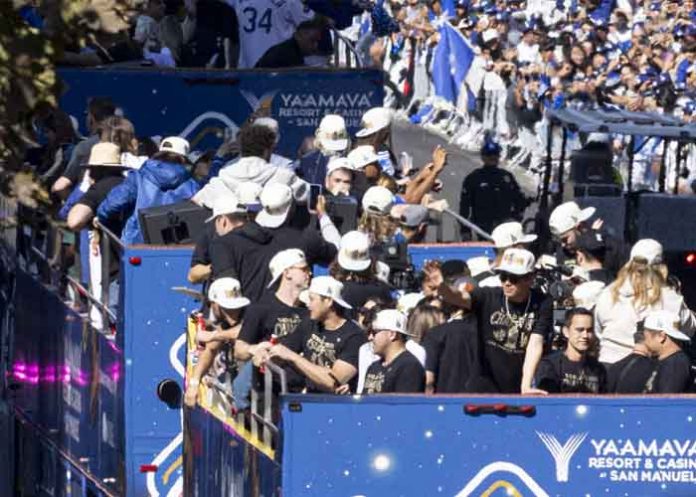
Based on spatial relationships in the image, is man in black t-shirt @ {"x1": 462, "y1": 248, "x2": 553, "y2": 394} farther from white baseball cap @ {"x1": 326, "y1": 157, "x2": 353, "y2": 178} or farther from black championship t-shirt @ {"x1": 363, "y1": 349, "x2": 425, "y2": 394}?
white baseball cap @ {"x1": 326, "y1": 157, "x2": 353, "y2": 178}

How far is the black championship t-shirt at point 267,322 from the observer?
42.8ft

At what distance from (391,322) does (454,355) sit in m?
0.98

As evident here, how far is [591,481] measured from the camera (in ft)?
38.8

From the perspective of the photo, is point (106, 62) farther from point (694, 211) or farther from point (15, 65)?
point (15, 65)

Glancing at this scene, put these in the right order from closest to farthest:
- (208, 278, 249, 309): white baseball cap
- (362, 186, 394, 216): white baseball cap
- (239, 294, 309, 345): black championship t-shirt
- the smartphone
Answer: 1. (239, 294, 309, 345): black championship t-shirt
2. (208, 278, 249, 309): white baseball cap
3. (362, 186, 394, 216): white baseball cap
4. the smartphone

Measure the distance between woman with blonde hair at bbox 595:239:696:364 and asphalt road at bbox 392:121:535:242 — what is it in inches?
506

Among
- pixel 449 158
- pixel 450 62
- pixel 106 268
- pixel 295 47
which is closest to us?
pixel 106 268

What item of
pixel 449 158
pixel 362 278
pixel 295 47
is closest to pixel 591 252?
pixel 362 278

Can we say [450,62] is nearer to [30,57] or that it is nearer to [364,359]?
[364,359]

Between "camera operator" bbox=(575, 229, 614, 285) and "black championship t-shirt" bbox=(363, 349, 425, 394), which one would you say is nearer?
"black championship t-shirt" bbox=(363, 349, 425, 394)

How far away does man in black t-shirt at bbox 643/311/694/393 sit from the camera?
12711 millimetres

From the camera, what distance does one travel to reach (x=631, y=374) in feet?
42.3

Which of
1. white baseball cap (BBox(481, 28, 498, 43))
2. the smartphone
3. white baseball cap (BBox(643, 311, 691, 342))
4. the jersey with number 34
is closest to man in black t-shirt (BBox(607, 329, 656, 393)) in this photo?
white baseball cap (BBox(643, 311, 691, 342))

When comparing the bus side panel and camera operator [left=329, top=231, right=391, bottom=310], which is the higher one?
camera operator [left=329, top=231, right=391, bottom=310]
